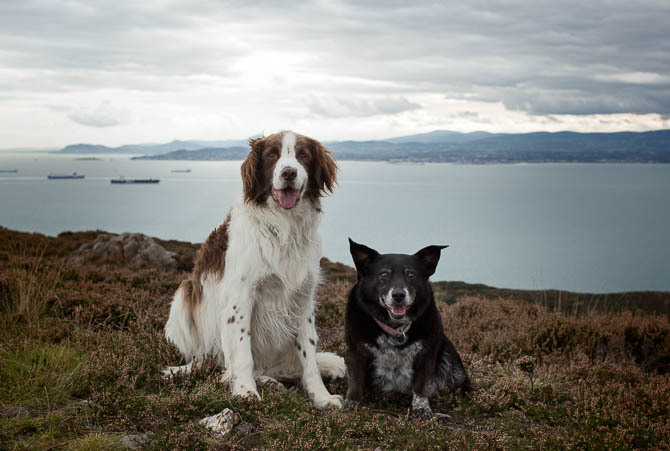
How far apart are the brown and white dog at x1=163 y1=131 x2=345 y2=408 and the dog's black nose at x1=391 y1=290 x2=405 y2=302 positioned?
3.16 feet

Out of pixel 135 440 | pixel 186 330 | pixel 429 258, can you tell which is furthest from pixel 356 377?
pixel 186 330

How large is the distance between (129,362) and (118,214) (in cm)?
6160

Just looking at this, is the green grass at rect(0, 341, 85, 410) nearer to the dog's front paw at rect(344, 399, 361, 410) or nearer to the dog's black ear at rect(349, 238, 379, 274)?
the dog's front paw at rect(344, 399, 361, 410)

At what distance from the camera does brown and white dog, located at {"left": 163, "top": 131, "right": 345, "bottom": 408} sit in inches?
177

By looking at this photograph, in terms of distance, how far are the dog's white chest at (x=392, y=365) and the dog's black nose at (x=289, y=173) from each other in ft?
4.87

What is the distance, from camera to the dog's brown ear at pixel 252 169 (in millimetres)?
4500

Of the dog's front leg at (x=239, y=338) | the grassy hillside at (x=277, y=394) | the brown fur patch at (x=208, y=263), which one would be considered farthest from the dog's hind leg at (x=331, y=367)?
the brown fur patch at (x=208, y=263)

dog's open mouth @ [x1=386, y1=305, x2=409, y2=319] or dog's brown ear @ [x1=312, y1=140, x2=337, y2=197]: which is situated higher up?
dog's brown ear @ [x1=312, y1=140, x2=337, y2=197]

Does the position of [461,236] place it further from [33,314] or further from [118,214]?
[33,314]

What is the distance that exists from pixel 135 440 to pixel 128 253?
10380 mm

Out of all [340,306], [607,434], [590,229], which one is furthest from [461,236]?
[607,434]

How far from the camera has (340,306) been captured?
807 centimetres

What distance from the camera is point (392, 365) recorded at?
4.42 metres

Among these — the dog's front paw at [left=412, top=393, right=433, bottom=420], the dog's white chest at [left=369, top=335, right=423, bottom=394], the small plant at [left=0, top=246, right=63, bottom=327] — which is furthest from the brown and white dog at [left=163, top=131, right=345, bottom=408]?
the small plant at [left=0, top=246, right=63, bottom=327]
